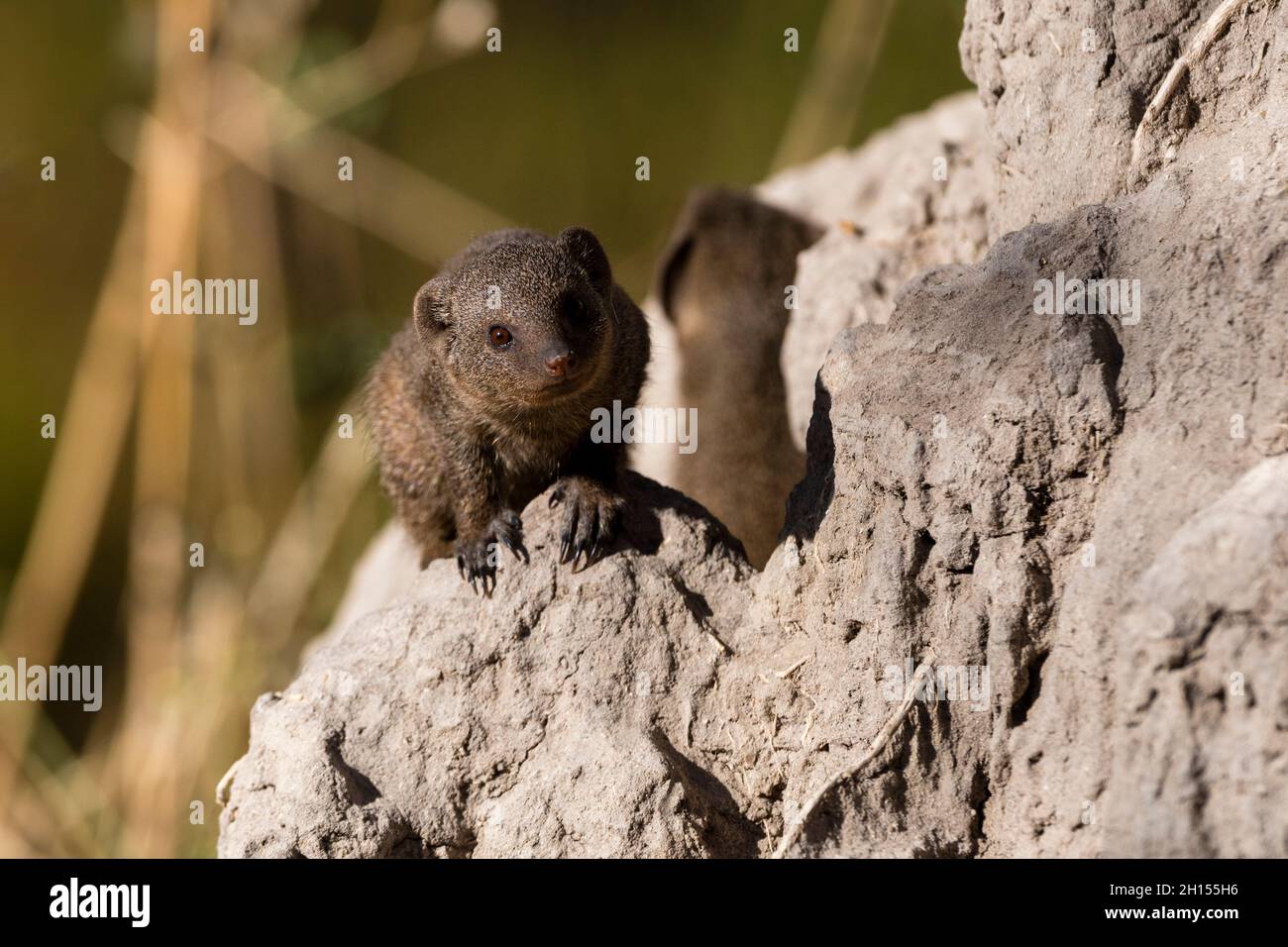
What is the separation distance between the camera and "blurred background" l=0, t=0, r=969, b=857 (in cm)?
574

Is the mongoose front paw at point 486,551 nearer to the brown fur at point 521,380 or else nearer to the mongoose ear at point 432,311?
the brown fur at point 521,380

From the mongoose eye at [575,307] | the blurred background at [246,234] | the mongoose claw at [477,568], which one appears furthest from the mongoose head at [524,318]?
the blurred background at [246,234]

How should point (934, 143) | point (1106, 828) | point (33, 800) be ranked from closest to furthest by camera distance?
1. point (1106, 828)
2. point (934, 143)
3. point (33, 800)

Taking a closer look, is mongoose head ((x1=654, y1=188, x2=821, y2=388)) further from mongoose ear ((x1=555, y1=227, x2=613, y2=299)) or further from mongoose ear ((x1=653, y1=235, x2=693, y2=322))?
mongoose ear ((x1=555, y1=227, x2=613, y2=299))

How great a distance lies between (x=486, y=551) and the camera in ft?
11.1

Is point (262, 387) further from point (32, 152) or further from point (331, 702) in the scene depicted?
point (331, 702)

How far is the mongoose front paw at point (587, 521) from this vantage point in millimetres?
3268

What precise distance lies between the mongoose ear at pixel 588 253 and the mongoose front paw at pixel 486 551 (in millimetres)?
719

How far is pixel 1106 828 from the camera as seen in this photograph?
2254 mm

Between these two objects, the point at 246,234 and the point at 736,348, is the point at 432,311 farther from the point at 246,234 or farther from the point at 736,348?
the point at 246,234

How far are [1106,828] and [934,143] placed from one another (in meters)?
2.91

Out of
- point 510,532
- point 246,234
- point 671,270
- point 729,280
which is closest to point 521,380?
→ point 510,532

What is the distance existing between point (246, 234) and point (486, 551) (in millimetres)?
3466

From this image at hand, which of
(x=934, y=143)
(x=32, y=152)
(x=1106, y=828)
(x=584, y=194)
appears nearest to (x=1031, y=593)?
(x=1106, y=828)
